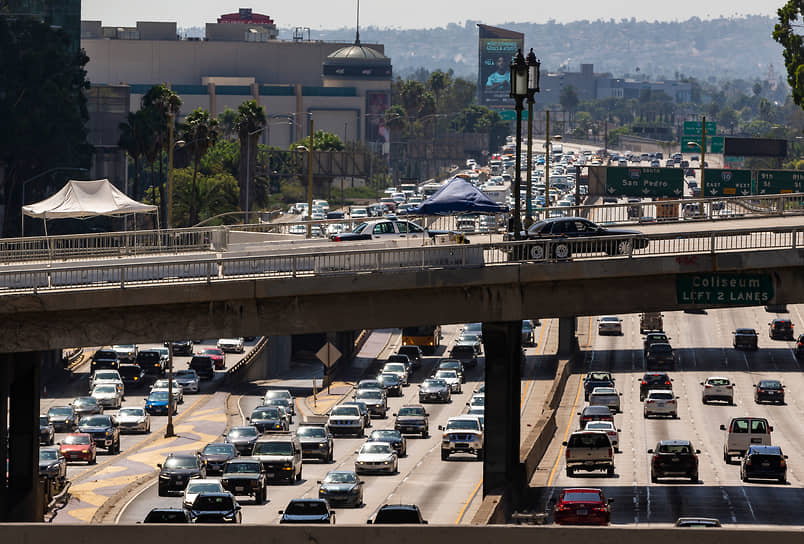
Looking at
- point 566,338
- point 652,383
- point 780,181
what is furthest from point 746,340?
point 652,383

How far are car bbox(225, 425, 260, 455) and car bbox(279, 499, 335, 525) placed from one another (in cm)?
2066

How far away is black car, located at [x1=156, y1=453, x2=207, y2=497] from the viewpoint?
53.2 meters

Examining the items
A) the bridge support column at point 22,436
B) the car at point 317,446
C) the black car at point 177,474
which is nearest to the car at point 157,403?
the car at point 317,446

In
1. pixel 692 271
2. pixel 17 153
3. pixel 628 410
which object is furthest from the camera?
pixel 17 153

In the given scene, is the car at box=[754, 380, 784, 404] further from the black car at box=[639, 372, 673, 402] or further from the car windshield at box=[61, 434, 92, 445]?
the car windshield at box=[61, 434, 92, 445]

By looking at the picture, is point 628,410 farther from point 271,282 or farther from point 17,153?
point 17,153

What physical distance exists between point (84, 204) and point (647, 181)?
60605mm

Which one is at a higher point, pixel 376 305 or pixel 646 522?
pixel 376 305

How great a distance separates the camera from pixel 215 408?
84.1 m

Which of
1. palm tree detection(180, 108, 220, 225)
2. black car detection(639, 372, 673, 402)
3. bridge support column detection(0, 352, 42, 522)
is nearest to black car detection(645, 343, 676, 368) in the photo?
black car detection(639, 372, 673, 402)

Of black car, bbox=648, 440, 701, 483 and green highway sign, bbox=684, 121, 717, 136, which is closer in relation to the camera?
black car, bbox=648, 440, 701, 483

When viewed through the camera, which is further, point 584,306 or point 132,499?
point 132,499

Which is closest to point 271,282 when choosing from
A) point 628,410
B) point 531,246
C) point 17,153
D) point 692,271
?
point 531,246

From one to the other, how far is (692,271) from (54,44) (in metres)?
95.2
